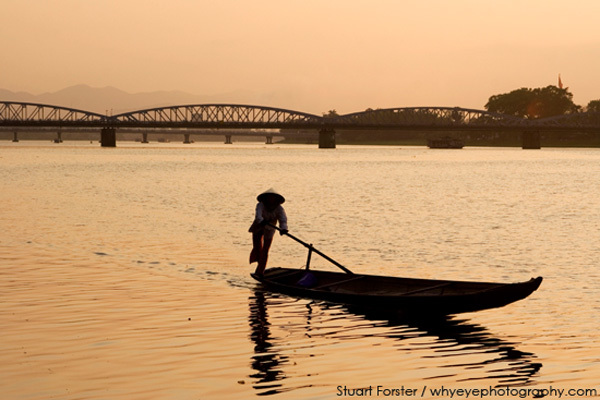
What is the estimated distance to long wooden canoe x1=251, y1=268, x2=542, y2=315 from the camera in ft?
63.0

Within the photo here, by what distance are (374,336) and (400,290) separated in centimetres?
348

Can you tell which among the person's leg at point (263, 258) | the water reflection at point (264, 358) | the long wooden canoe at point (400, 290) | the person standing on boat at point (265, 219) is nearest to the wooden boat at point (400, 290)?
the long wooden canoe at point (400, 290)

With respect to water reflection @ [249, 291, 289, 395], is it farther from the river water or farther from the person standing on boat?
the person standing on boat

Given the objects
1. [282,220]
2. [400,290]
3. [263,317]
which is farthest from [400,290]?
[282,220]

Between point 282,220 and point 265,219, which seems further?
point 265,219

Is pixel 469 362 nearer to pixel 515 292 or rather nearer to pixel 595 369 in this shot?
pixel 595 369

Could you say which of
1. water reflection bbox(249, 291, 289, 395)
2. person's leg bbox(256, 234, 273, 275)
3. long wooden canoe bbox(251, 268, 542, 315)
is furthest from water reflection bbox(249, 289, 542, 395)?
person's leg bbox(256, 234, 273, 275)

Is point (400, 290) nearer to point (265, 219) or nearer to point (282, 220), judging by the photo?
point (282, 220)


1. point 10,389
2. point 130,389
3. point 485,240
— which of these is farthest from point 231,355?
point 485,240

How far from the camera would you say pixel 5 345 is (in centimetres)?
1669

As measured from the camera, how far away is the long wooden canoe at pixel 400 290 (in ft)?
63.0

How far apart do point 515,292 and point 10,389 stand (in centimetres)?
996

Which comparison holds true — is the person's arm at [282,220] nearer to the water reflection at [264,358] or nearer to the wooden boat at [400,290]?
the wooden boat at [400,290]

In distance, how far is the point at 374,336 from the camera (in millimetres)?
18188
